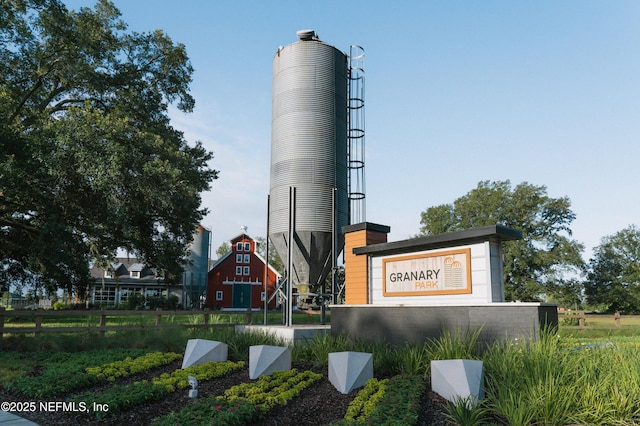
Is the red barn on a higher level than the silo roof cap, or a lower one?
lower

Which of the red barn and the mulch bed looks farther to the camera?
the red barn

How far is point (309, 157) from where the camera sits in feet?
46.3

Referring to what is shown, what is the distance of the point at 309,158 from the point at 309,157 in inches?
1.3

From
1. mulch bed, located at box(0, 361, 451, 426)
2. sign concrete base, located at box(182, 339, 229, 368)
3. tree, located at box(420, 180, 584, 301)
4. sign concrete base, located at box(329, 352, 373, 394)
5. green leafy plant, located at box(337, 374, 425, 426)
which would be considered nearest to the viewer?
green leafy plant, located at box(337, 374, 425, 426)

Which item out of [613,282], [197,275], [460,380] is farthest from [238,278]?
[460,380]

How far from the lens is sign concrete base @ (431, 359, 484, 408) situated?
5.89m

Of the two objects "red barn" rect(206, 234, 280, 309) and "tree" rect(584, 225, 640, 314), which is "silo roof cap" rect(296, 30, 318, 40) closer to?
"red barn" rect(206, 234, 280, 309)

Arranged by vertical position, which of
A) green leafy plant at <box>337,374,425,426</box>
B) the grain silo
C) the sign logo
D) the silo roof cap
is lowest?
green leafy plant at <box>337,374,425,426</box>

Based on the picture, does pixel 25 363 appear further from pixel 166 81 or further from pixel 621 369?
pixel 166 81

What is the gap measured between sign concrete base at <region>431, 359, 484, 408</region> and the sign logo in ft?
11.1

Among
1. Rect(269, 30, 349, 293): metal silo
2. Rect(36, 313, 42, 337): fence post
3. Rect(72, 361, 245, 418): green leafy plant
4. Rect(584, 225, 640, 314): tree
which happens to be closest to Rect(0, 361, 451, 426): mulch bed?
Rect(72, 361, 245, 418): green leafy plant

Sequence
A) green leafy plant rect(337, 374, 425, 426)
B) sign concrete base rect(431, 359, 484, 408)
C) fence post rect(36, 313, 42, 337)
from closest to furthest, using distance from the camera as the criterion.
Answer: green leafy plant rect(337, 374, 425, 426) < sign concrete base rect(431, 359, 484, 408) < fence post rect(36, 313, 42, 337)

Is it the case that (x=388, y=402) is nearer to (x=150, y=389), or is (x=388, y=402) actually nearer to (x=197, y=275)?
(x=150, y=389)

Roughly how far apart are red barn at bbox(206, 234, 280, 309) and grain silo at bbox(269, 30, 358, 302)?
33943mm
